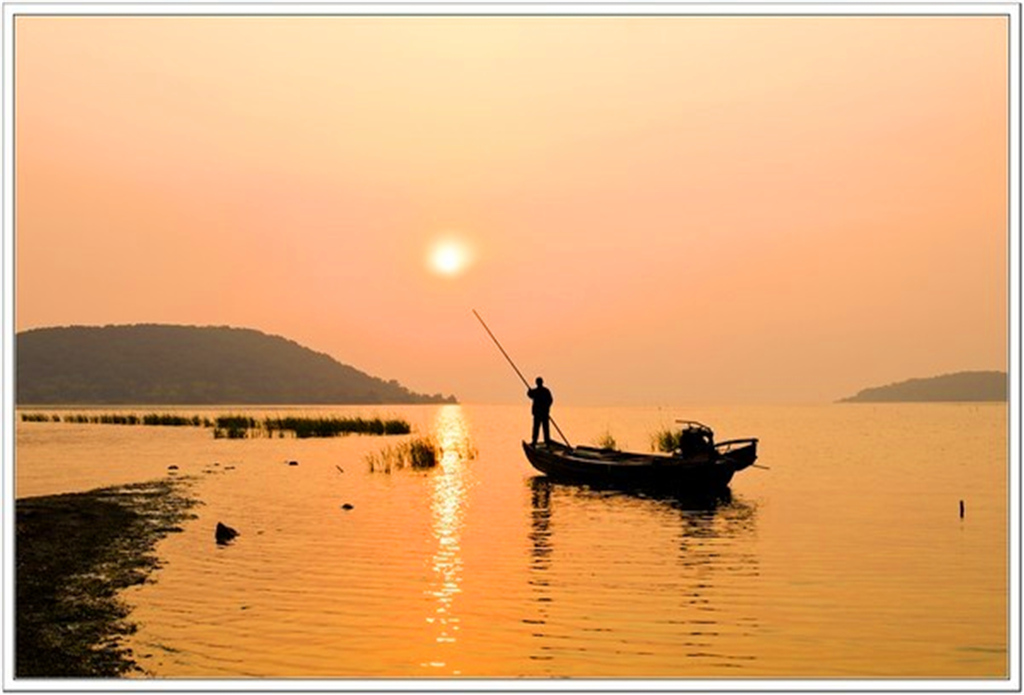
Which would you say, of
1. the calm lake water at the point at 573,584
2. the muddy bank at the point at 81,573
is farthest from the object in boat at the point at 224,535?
the muddy bank at the point at 81,573

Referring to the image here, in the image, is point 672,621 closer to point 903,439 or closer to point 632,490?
point 632,490

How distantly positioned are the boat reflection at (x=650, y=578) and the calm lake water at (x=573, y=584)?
0.21 feet

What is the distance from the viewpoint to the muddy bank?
13.2m

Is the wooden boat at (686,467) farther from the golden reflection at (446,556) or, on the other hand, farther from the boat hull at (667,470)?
the golden reflection at (446,556)

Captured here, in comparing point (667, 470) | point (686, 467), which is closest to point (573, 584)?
point (686, 467)

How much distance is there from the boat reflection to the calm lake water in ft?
0.21

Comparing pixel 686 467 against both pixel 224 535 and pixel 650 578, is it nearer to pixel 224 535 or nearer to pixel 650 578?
pixel 650 578

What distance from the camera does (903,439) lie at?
3344 inches

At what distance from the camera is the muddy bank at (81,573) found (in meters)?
13.2

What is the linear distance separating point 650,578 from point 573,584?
5.19 ft

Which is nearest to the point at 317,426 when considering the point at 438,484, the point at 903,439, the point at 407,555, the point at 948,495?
the point at 438,484

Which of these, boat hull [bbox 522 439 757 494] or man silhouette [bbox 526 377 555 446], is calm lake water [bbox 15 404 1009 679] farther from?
man silhouette [bbox 526 377 555 446]

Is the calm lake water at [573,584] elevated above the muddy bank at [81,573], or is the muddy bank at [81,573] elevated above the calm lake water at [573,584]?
the muddy bank at [81,573]
